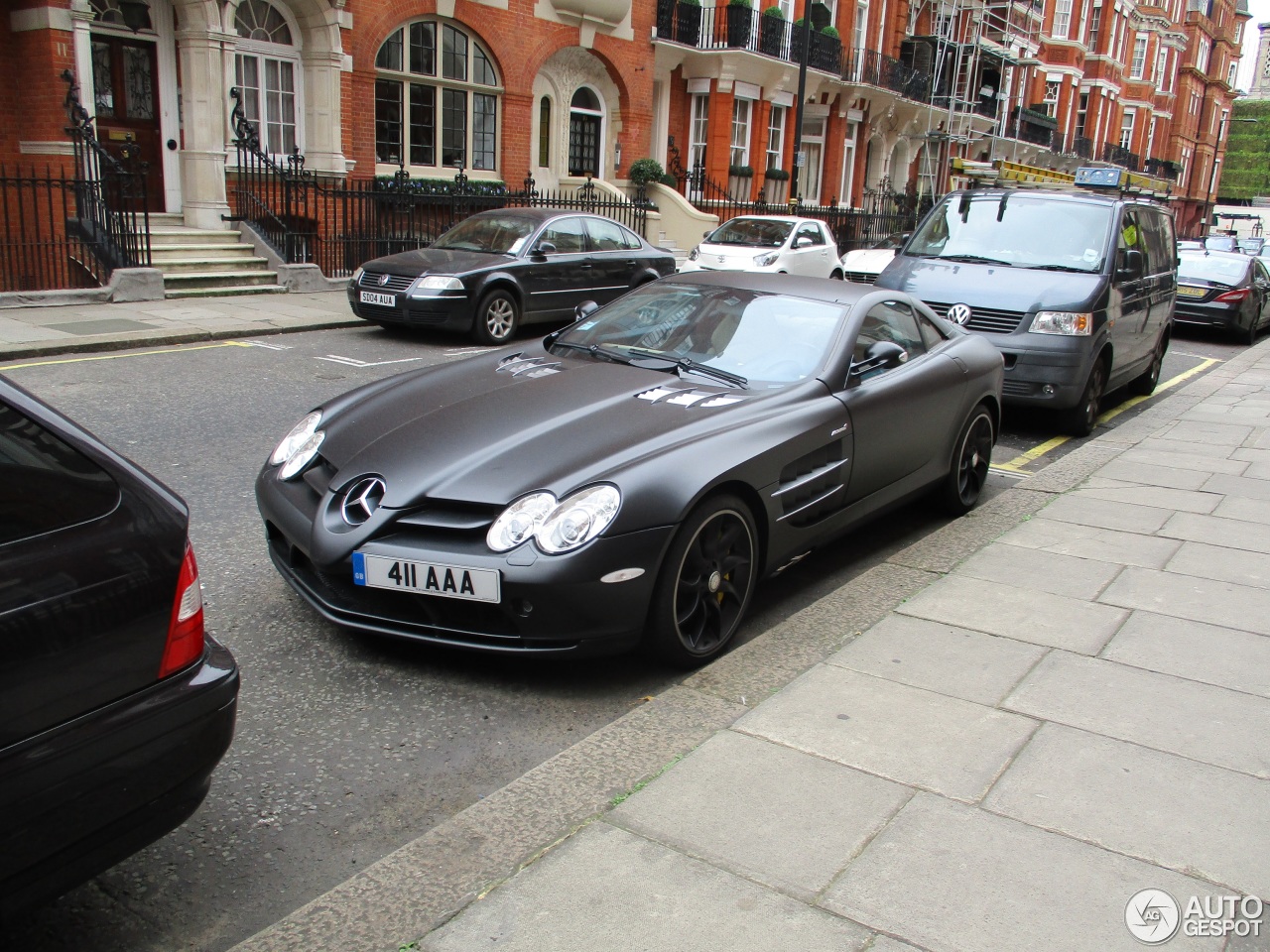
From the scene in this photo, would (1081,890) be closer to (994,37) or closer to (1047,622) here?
(1047,622)

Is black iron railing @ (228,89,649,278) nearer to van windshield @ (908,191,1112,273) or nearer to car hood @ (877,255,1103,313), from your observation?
van windshield @ (908,191,1112,273)

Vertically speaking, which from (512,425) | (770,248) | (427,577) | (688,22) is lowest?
(427,577)

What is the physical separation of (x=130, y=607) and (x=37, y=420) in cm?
46

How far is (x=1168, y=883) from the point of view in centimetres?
284

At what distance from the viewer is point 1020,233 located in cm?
980

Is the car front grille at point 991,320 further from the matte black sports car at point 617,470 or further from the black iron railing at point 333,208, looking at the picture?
the black iron railing at point 333,208

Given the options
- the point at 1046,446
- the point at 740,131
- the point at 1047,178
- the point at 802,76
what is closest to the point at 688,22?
the point at 740,131

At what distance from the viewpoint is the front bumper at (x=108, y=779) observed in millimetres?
2141

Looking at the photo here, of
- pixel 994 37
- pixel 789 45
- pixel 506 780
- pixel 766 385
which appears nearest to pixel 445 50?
pixel 789 45

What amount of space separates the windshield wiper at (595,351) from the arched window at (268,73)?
46.5 ft

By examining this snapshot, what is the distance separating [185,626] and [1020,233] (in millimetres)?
8907

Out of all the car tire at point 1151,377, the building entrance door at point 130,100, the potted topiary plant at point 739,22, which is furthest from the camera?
the potted topiary plant at point 739,22

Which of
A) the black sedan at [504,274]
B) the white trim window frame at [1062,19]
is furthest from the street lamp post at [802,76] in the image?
the white trim window frame at [1062,19]

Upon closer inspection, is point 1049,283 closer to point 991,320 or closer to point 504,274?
point 991,320
